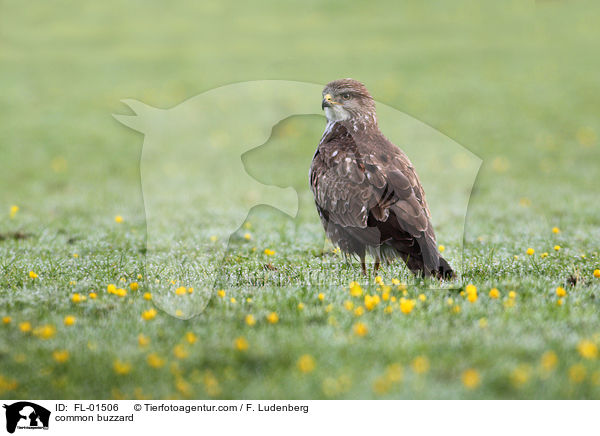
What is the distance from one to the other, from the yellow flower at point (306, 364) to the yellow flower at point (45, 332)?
2138 millimetres

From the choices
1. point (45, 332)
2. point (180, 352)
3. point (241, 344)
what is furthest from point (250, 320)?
point (45, 332)

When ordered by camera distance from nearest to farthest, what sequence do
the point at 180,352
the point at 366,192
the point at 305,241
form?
the point at 180,352 < the point at 366,192 < the point at 305,241

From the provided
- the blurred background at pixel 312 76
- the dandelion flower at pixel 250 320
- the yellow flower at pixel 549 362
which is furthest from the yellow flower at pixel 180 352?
the blurred background at pixel 312 76

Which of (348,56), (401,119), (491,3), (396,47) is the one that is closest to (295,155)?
(401,119)

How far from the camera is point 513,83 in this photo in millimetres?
22922

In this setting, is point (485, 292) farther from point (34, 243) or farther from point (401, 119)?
point (401, 119)

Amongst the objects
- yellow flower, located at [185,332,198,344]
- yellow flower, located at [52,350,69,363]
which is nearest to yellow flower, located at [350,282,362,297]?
A: yellow flower, located at [185,332,198,344]

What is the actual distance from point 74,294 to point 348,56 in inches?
859

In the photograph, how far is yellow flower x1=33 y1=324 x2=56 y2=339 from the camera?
4976 mm

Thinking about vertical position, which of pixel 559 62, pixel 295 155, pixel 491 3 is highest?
pixel 491 3

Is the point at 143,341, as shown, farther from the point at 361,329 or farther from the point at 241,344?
the point at 361,329

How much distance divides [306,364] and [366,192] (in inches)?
101

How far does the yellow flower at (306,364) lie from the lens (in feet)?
14.6

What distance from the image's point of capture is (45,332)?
4.97 metres
